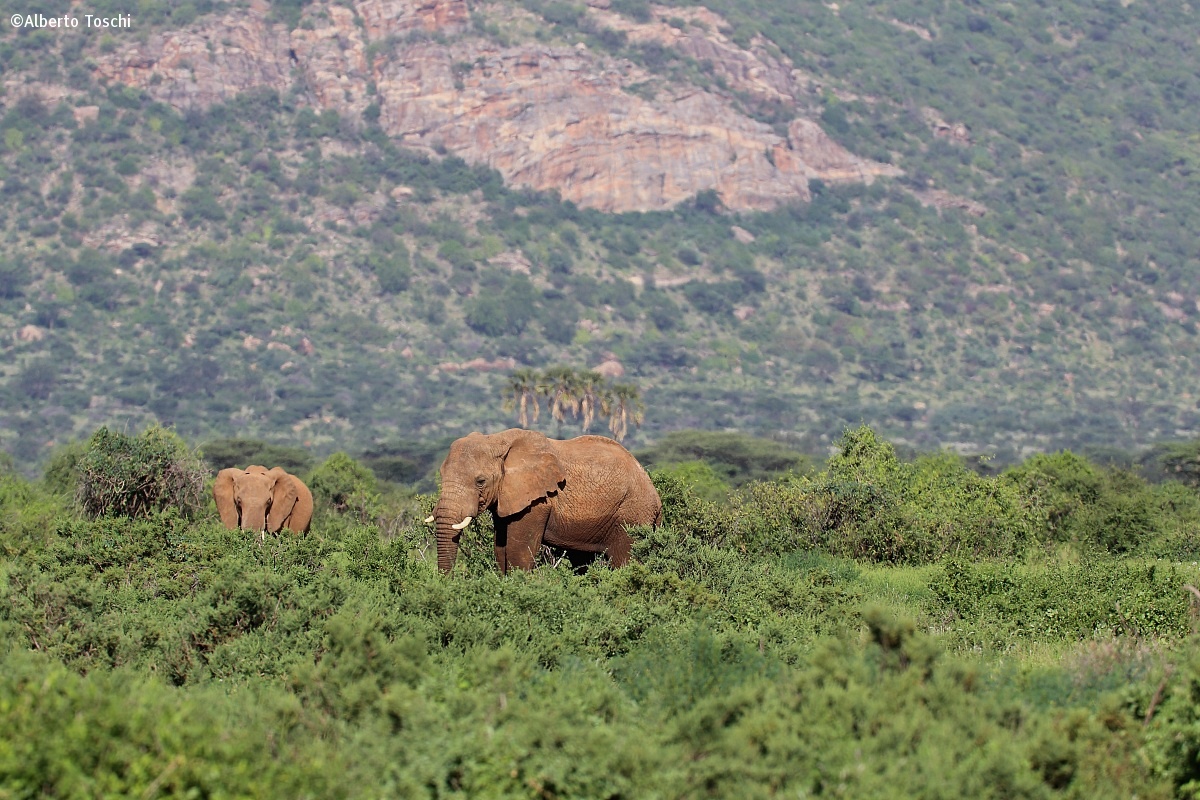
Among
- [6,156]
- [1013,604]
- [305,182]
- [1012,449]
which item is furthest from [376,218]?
[1013,604]

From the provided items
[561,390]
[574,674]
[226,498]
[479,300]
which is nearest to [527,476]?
[574,674]

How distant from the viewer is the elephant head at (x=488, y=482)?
17141mm

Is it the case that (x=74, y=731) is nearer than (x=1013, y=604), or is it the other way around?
(x=74, y=731)

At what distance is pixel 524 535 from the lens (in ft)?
57.5

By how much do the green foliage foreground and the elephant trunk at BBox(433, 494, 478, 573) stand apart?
0.87ft

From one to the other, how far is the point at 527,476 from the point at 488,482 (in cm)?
41

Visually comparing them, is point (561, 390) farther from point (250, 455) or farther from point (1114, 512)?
point (1114, 512)

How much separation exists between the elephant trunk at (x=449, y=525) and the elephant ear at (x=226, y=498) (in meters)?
8.00

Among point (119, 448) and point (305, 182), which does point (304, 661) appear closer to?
point (119, 448)

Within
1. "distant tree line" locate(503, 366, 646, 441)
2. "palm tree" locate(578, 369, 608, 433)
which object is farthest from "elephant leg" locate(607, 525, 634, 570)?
"palm tree" locate(578, 369, 608, 433)

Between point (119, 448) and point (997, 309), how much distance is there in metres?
164

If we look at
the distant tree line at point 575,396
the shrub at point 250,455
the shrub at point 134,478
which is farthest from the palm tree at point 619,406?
the shrub at point 134,478

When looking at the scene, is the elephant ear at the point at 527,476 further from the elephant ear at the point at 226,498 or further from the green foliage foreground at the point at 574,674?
the elephant ear at the point at 226,498

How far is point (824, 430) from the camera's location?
156 m
